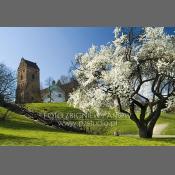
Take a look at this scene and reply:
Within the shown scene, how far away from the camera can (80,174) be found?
12.5 metres

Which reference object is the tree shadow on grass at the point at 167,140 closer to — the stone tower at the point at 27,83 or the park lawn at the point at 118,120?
the park lawn at the point at 118,120

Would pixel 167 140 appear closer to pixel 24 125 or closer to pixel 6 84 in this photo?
pixel 24 125

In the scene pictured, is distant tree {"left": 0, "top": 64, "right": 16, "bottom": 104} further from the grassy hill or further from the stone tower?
the grassy hill

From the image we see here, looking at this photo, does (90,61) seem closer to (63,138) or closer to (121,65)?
(121,65)

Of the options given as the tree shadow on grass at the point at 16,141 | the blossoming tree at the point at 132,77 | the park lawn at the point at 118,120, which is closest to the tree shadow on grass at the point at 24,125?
the park lawn at the point at 118,120

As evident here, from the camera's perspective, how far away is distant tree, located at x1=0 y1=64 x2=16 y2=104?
16172 millimetres

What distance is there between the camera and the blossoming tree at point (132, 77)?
16.5 meters

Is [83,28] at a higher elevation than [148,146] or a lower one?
higher

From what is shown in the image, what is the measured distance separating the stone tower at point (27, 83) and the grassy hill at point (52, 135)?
27 cm

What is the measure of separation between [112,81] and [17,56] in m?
2.68

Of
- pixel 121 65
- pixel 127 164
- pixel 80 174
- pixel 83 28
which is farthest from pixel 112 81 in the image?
pixel 80 174

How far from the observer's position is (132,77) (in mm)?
16750

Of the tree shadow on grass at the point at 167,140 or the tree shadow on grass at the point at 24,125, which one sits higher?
the tree shadow on grass at the point at 24,125

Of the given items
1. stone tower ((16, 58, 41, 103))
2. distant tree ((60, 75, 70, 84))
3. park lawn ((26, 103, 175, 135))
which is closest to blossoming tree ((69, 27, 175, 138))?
park lawn ((26, 103, 175, 135))
